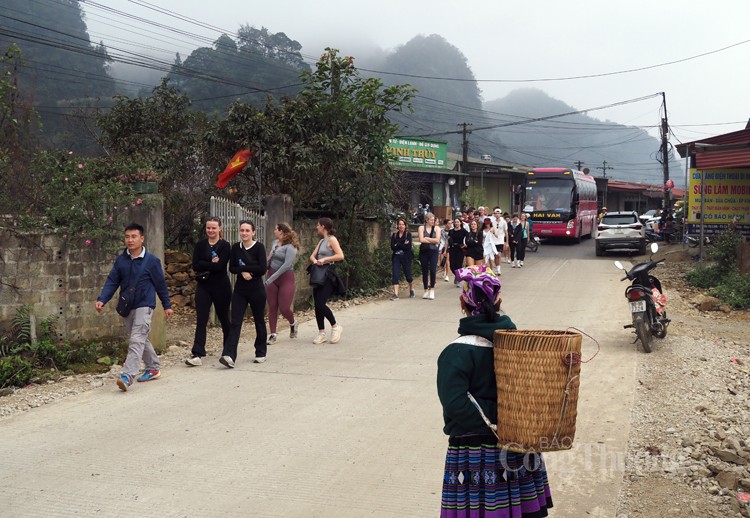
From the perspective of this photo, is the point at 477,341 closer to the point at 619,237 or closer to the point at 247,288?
the point at 247,288

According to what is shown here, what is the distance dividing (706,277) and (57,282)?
47.6ft

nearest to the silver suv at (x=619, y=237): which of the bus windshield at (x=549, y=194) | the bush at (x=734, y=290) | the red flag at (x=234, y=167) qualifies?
the bus windshield at (x=549, y=194)

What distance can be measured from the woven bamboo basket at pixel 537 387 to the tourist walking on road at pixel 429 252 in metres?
12.1

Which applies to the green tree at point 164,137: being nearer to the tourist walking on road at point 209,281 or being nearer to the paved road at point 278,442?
the tourist walking on road at point 209,281

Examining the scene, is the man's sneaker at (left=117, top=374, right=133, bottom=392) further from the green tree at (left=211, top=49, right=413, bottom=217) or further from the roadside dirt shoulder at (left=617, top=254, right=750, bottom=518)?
the green tree at (left=211, top=49, right=413, bottom=217)

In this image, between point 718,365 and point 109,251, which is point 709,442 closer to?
point 718,365

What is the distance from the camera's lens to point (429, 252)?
15539mm

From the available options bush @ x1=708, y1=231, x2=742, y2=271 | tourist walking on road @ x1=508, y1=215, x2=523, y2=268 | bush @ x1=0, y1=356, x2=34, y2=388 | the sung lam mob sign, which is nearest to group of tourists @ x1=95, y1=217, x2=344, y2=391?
bush @ x1=0, y1=356, x2=34, y2=388

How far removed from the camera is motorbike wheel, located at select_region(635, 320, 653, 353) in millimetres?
9680

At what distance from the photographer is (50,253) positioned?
29.0ft

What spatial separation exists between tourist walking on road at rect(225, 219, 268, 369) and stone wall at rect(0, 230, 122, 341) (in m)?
1.62

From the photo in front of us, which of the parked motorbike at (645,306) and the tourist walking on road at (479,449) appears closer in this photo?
the tourist walking on road at (479,449)

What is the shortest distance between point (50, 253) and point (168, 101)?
8.38 m

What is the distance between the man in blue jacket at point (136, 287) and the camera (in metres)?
7.82
